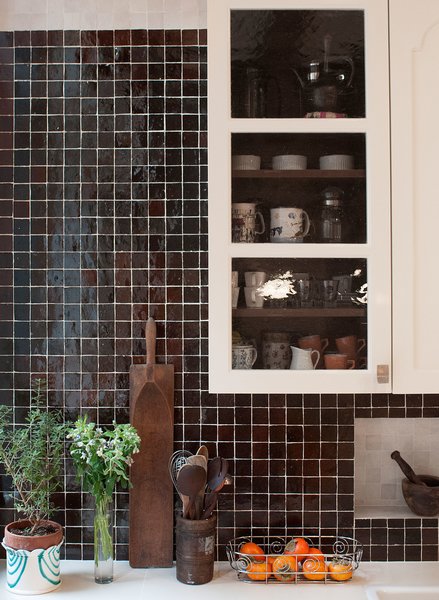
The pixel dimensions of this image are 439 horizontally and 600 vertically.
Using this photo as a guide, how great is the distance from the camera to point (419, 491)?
6.52ft

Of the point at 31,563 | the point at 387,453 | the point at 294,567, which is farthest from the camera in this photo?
the point at 387,453

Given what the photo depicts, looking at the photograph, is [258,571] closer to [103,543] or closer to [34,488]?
[103,543]

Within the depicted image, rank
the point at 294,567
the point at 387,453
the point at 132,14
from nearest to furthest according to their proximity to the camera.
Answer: the point at 294,567 < the point at 132,14 < the point at 387,453

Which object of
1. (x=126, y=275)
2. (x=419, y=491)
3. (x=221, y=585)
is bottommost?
(x=221, y=585)

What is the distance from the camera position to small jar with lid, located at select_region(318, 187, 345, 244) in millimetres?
1841

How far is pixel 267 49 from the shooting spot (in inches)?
72.7

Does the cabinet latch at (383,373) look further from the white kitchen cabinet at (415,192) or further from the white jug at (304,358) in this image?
the white jug at (304,358)

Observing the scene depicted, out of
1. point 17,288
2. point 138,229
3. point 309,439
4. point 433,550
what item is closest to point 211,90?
point 138,229

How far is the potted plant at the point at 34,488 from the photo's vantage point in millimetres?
1796

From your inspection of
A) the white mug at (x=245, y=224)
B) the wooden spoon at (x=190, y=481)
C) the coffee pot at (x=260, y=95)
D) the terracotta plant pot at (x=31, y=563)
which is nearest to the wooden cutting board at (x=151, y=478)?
the wooden spoon at (x=190, y=481)

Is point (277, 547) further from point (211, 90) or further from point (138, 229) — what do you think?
point (211, 90)

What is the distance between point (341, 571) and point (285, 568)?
0.50ft

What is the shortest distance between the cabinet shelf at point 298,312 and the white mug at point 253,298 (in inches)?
0.4

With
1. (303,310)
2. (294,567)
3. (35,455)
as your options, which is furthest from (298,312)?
(35,455)
